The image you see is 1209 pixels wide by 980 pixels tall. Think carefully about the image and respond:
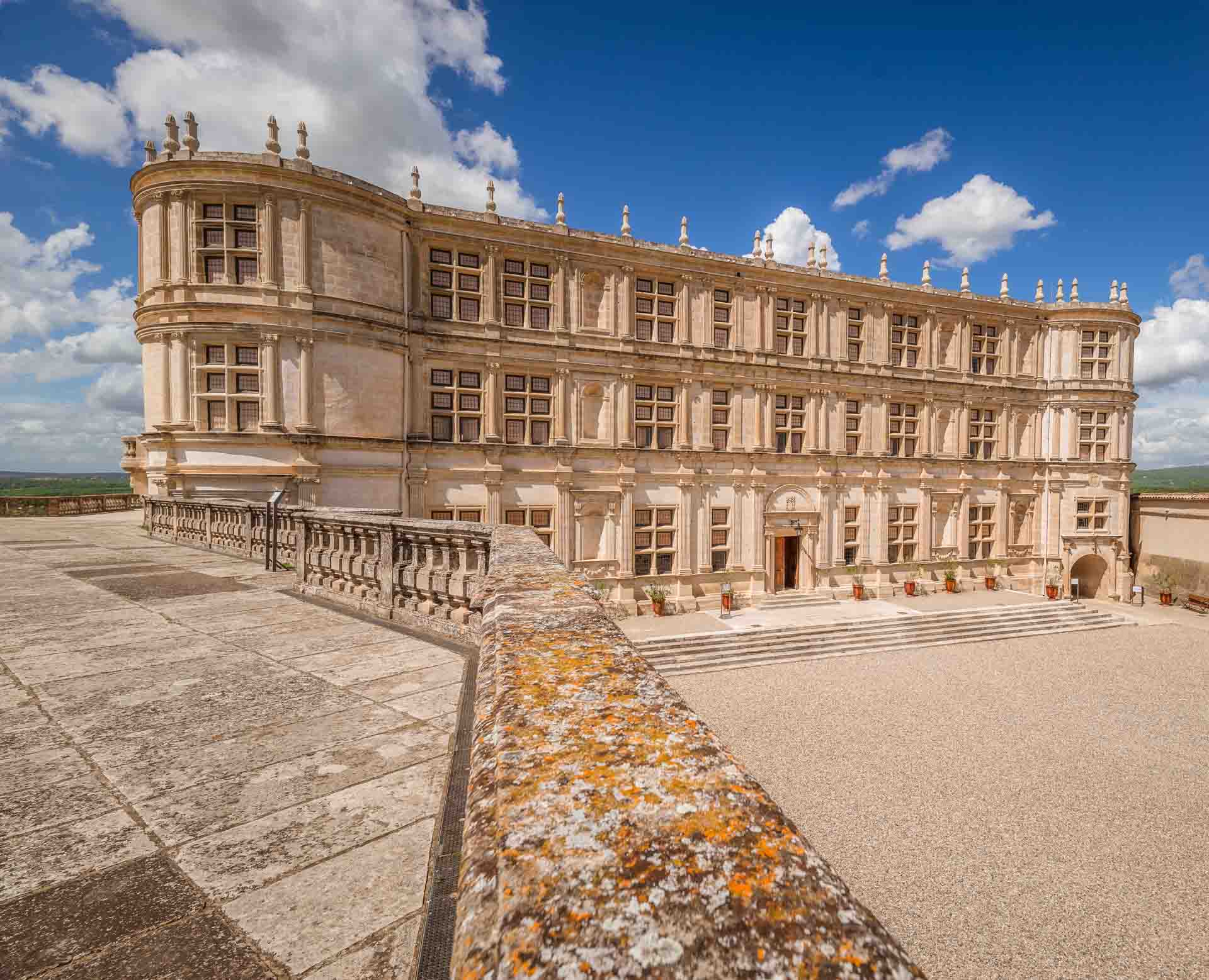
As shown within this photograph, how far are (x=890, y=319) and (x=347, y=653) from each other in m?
24.6

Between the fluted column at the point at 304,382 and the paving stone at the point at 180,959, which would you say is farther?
the fluted column at the point at 304,382

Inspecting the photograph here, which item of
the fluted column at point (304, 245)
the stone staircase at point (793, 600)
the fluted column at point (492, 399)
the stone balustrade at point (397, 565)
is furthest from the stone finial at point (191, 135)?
the stone staircase at point (793, 600)

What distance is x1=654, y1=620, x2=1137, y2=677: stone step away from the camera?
46.5 feet

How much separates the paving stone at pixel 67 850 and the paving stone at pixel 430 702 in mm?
1276

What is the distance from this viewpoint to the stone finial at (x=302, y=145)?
47.1 ft

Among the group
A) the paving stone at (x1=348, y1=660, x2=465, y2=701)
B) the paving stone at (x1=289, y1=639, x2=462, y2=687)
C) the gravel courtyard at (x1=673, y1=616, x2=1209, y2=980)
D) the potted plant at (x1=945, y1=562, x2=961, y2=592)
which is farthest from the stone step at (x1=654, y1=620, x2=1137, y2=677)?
the paving stone at (x1=348, y1=660, x2=465, y2=701)

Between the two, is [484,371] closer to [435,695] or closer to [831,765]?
[831,765]

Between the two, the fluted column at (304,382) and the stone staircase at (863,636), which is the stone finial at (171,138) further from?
the stone staircase at (863,636)

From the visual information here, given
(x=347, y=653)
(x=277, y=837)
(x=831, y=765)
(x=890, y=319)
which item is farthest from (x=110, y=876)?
(x=890, y=319)

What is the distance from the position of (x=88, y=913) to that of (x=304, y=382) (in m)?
14.8

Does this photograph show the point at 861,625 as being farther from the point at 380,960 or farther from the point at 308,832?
the point at 380,960

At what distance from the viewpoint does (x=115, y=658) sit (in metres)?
3.75

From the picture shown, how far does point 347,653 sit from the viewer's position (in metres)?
4.07

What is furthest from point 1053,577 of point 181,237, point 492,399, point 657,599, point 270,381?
point 181,237
